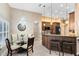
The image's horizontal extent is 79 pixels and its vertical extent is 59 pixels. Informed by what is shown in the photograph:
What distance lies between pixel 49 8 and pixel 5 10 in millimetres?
1136

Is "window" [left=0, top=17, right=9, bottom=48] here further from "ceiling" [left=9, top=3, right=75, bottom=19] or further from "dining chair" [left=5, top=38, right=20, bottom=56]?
"ceiling" [left=9, top=3, right=75, bottom=19]

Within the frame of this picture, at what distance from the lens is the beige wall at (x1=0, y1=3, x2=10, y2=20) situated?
287 centimetres

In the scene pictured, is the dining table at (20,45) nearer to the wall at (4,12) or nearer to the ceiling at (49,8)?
the wall at (4,12)

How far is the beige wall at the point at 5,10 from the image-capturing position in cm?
287

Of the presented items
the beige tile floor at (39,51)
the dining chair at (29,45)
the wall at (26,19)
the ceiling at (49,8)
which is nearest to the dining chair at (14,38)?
the wall at (26,19)

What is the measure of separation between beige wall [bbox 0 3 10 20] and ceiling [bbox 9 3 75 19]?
0.20 metres

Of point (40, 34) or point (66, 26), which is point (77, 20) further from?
point (40, 34)

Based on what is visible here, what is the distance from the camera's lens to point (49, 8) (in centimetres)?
303

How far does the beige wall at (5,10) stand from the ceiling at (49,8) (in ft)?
0.67

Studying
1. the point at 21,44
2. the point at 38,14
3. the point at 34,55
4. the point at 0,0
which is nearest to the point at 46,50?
the point at 34,55

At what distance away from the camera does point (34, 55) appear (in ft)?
9.62

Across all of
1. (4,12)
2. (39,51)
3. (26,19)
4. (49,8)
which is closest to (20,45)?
(39,51)

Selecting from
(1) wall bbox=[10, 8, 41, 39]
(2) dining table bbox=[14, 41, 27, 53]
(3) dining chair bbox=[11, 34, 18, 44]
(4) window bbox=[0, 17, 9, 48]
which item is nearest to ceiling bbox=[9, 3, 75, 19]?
(1) wall bbox=[10, 8, 41, 39]

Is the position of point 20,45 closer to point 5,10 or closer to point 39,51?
point 39,51
